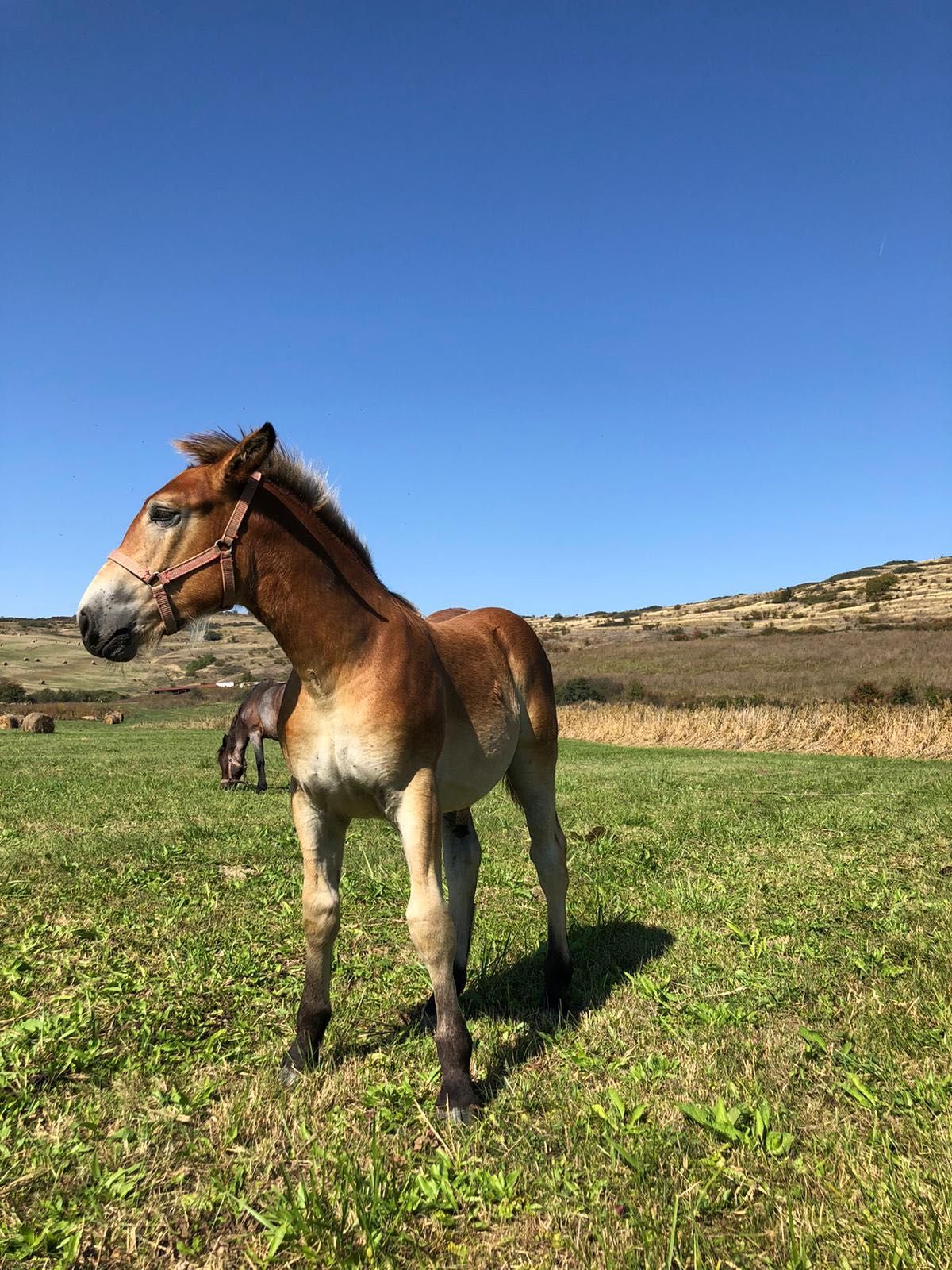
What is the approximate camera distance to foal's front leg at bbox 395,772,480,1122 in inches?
145

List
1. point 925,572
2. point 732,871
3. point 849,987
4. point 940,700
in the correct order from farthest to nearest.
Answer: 1. point 925,572
2. point 940,700
3. point 732,871
4. point 849,987

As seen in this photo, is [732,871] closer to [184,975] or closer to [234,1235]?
[184,975]

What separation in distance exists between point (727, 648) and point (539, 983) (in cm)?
4602

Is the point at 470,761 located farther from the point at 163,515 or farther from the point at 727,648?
the point at 727,648

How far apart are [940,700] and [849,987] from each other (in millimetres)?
25408

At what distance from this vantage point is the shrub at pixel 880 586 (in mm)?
67356

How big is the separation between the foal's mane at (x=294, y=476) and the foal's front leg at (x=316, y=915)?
1.34 m

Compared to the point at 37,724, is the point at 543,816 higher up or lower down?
higher up

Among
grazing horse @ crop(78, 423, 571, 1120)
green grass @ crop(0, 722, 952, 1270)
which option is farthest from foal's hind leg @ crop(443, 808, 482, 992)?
grazing horse @ crop(78, 423, 571, 1120)

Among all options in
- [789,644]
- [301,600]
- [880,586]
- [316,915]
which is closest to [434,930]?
[316,915]

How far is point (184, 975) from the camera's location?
5309 mm

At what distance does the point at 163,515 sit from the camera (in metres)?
3.67

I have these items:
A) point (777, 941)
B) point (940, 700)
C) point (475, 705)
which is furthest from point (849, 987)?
point (940, 700)

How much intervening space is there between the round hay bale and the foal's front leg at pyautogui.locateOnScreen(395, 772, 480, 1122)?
3709cm
